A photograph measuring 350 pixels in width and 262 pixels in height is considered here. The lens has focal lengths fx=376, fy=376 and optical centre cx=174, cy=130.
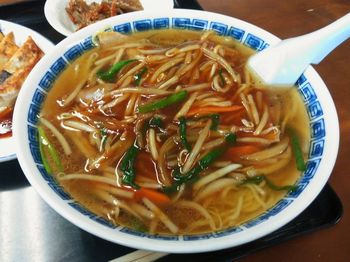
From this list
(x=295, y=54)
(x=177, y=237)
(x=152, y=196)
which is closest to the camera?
(x=177, y=237)

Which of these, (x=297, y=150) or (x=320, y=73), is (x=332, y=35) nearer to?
(x=297, y=150)

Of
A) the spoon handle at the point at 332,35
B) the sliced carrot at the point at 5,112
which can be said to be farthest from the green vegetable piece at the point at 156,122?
the sliced carrot at the point at 5,112

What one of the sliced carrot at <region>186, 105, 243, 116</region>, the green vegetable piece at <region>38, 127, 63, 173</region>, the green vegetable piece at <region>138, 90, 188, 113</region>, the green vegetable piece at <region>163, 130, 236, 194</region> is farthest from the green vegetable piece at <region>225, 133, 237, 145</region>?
the green vegetable piece at <region>38, 127, 63, 173</region>

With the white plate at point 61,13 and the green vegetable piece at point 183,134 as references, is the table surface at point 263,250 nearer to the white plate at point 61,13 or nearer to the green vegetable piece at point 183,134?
the green vegetable piece at point 183,134

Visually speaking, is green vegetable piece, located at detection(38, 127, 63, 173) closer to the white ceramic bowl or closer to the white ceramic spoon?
the white ceramic bowl

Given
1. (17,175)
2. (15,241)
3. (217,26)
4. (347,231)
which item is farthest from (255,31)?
(15,241)

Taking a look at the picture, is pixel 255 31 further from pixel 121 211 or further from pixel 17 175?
pixel 17 175

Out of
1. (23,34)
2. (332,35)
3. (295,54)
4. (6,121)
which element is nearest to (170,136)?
(295,54)
